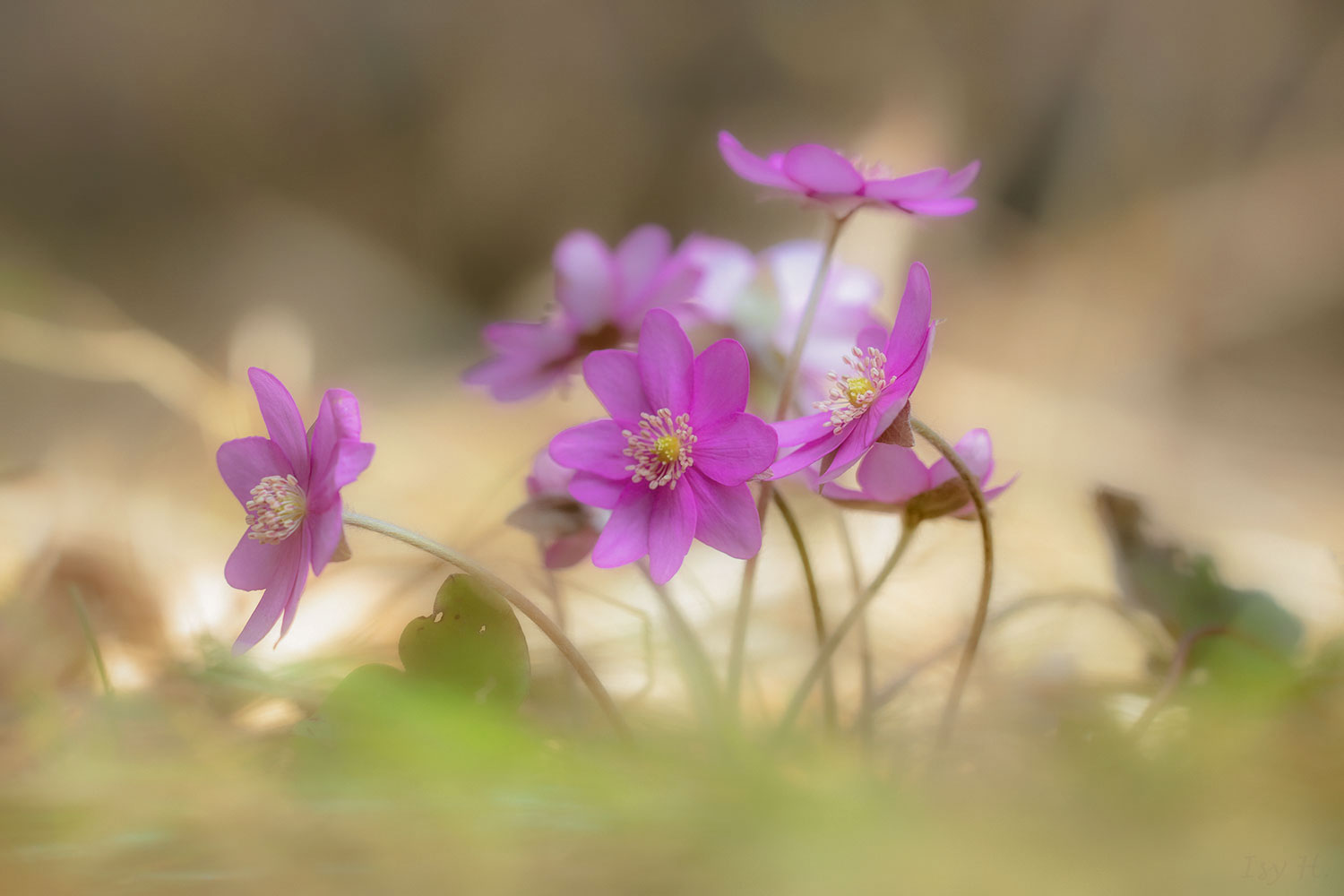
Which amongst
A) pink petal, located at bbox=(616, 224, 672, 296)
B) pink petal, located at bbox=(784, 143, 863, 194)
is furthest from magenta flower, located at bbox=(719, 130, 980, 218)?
pink petal, located at bbox=(616, 224, 672, 296)

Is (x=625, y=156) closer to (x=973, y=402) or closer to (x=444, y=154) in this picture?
(x=444, y=154)

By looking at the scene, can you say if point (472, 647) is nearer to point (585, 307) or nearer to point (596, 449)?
point (596, 449)

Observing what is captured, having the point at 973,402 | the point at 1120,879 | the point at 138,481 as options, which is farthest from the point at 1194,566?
the point at 138,481

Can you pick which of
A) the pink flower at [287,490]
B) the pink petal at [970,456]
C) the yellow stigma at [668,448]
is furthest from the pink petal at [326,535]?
the pink petal at [970,456]

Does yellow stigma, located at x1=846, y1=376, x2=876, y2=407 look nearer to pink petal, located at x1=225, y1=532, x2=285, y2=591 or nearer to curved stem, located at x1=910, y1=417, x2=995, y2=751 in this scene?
curved stem, located at x1=910, y1=417, x2=995, y2=751

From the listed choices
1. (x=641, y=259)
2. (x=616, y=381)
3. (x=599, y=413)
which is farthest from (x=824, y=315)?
(x=599, y=413)
